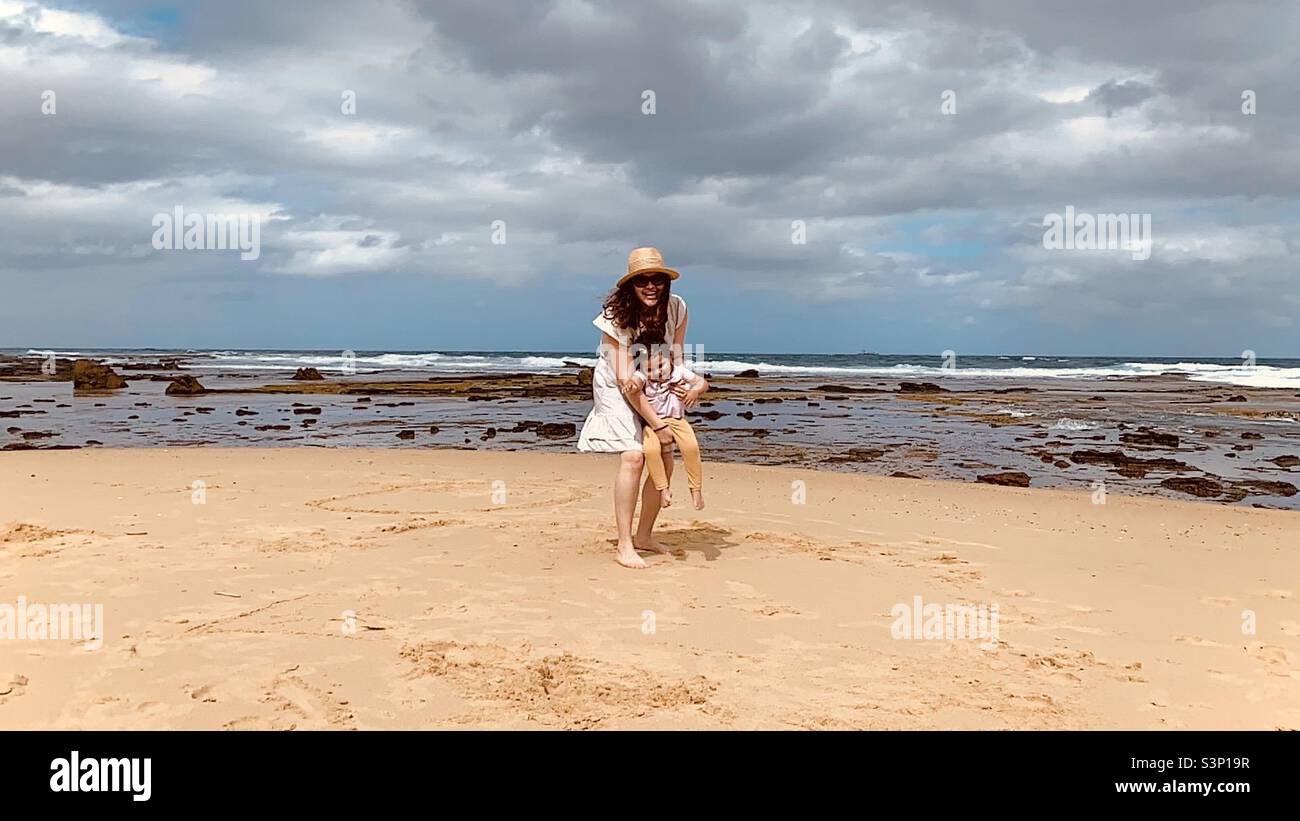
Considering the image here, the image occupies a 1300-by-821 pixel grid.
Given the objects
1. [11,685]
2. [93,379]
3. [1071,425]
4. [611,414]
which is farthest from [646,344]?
[93,379]

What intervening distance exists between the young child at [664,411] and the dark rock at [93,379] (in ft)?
99.9

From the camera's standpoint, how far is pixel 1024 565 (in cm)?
626

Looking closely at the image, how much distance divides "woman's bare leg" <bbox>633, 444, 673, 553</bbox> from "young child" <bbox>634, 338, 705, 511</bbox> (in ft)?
0.36

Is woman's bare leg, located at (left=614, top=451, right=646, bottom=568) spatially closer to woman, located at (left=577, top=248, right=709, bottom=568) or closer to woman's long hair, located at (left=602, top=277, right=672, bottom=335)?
woman, located at (left=577, top=248, right=709, bottom=568)

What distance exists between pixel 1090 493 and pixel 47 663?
9.92m

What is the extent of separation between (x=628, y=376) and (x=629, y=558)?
1177mm

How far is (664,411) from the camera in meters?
5.96

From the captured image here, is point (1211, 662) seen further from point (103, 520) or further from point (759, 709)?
point (103, 520)

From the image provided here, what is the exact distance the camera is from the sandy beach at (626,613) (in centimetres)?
350

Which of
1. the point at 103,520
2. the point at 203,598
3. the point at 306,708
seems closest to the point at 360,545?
the point at 203,598

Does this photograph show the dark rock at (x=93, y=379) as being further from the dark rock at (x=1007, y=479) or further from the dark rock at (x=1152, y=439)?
the dark rock at (x=1152, y=439)

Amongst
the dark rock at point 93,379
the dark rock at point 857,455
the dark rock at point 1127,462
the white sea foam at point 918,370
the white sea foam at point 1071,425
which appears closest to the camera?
the dark rock at point 1127,462

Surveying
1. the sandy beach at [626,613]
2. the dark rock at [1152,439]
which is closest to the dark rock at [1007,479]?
the sandy beach at [626,613]
